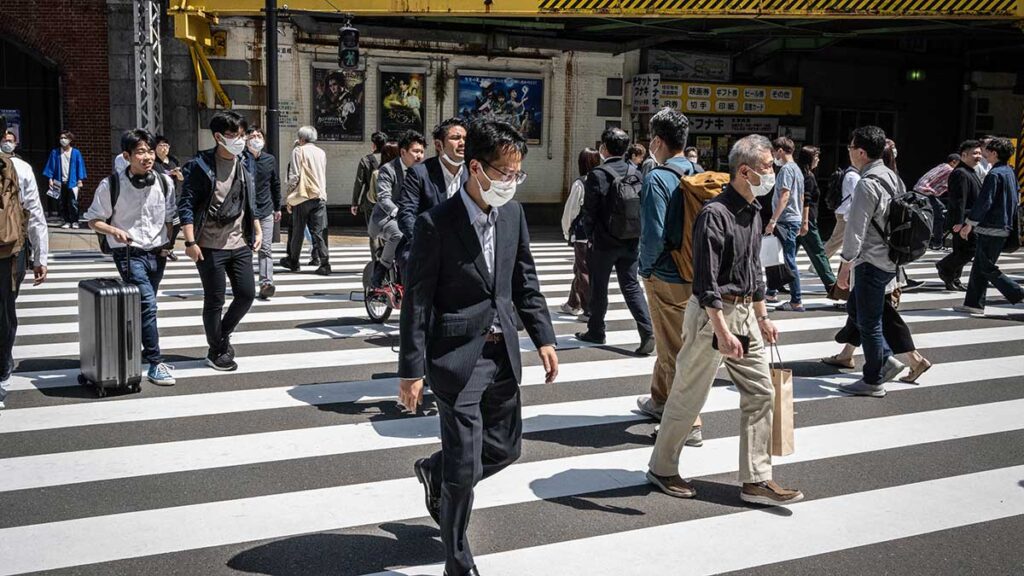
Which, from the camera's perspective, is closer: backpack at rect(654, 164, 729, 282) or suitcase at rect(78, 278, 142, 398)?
backpack at rect(654, 164, 729, 282)

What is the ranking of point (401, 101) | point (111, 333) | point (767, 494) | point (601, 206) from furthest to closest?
1. point (401, 101)
2. point (601, 206)
3. point (111, 333)
4. point (767, 494)

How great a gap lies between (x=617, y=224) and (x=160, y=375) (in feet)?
13.4

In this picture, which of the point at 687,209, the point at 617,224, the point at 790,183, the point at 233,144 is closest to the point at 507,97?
the point at 790,183

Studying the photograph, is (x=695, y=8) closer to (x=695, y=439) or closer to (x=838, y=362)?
(x=838, y=362)

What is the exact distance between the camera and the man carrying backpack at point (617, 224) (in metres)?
8.80

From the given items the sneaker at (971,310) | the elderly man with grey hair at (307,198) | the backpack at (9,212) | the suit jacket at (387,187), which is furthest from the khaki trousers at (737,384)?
the elderly man with grey hair at (307,198)

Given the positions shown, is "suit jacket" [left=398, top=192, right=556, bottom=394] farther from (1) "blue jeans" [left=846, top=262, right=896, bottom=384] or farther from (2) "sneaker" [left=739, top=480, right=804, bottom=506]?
(1) "blue jeans" [left=846, top=262, right=896, bottom=384]

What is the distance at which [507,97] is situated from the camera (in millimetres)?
23453

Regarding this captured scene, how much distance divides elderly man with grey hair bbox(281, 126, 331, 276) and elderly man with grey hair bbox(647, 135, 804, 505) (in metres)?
9.38

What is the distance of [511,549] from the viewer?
15.4ft

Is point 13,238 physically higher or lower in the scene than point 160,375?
higher

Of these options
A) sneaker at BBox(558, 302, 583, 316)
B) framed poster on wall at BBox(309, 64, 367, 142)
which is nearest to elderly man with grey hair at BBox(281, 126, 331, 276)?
sneaker at BBox(558, 302, 583, 316)

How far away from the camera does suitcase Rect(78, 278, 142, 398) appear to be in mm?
7234

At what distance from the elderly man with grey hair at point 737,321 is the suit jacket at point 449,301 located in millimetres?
1339
